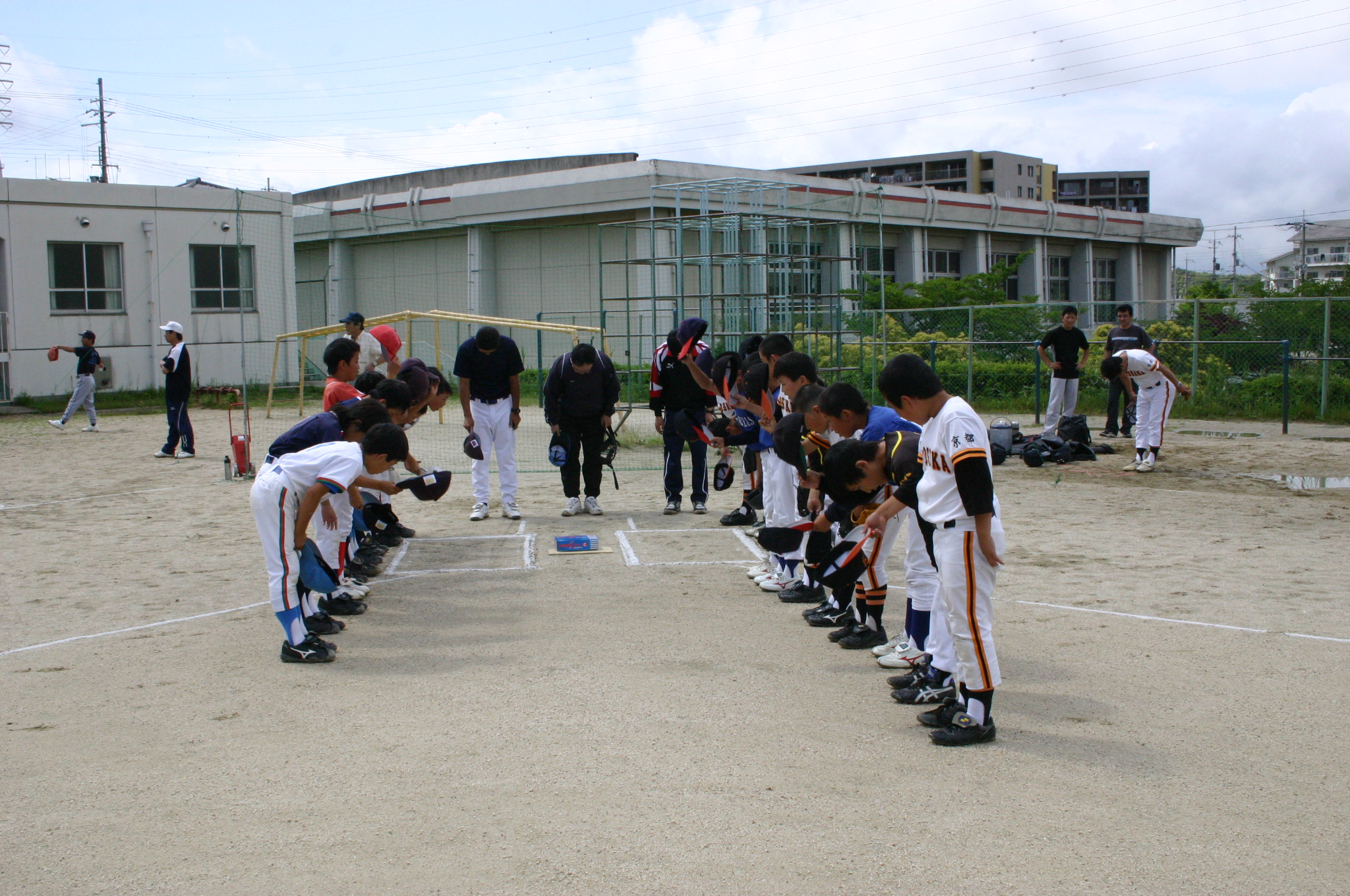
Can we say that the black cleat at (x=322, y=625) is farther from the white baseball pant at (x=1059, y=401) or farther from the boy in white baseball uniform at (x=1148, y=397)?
the white baseball pant at (x=1059, y=401)

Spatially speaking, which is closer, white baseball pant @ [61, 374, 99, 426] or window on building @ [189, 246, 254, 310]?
white baseball pant @ [61, 374, 99, 426]

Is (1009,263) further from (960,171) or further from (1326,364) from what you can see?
(960,171)

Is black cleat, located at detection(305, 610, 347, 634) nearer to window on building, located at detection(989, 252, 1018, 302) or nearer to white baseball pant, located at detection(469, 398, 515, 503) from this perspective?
white baseball pant, located at detection(469, 398, 515, 503)

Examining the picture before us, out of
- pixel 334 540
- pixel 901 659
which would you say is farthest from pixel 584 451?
pixel 901 659

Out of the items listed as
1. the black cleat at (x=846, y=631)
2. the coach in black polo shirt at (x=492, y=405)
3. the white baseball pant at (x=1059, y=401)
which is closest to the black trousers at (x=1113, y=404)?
the white baseball pant at (x=1059, y=401)

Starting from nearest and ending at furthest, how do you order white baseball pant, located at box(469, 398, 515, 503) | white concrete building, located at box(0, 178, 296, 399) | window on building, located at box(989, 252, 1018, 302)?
white baseball pant, located at box(469, 398, 515, 503)
white concrete building, located at box(0, 178, 296, 399)
window on building, located at box(989, 252, 1018, 302)

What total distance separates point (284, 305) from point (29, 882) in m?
27.4

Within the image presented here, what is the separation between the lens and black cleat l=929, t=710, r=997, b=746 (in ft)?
14.8

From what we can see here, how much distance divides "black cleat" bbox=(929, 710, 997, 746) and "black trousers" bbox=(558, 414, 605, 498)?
6395mm

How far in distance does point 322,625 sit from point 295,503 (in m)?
1.07

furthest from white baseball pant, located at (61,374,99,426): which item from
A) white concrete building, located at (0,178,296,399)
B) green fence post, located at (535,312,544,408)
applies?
green fence post, located at (535,312,544,408)

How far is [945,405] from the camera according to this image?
447cm

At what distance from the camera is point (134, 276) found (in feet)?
92.5

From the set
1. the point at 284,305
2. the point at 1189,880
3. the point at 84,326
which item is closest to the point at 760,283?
the point at 1189,880
